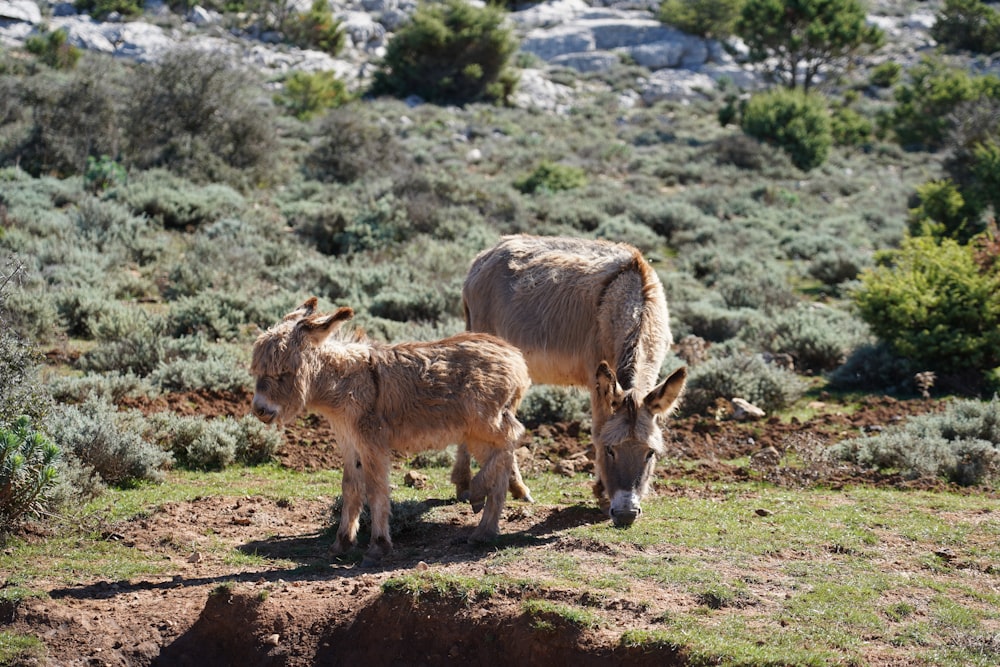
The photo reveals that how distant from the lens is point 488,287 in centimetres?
1036

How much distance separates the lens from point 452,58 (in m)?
46.2

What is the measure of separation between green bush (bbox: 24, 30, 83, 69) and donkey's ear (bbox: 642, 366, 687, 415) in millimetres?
34517

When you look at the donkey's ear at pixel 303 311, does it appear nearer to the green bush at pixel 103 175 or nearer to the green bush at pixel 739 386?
the green bush at pixel 739 386

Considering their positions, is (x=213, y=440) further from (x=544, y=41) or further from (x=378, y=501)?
(x=544, y=41)

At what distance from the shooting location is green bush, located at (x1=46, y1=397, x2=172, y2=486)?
912cm

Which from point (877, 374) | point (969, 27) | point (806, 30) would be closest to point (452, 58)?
point (806, 30)

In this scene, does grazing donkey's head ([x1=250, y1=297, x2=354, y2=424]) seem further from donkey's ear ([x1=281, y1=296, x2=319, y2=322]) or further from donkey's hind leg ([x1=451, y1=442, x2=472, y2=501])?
donkey's hind leg ([x1=451, y1=442, x2=472, y2=501])

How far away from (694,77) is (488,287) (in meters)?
49.8

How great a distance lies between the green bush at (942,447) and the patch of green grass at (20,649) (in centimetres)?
847

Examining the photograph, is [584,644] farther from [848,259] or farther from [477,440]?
[848,259]

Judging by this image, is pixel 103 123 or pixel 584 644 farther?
pixel 103 123

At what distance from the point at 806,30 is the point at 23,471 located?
4329 cm

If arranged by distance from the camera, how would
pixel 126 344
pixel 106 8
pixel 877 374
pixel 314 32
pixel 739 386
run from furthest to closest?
1. pixel 314 32
2. pixel 106 8
3. pixel 877 374
4. pixel 739 386
5. pixel 126 344

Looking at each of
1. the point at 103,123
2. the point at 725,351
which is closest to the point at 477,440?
the point at 725,351
